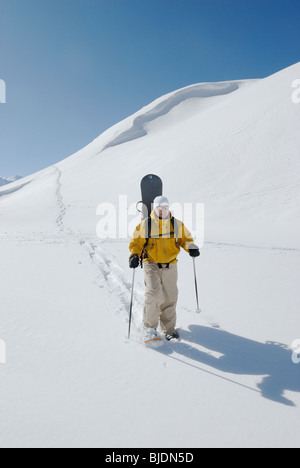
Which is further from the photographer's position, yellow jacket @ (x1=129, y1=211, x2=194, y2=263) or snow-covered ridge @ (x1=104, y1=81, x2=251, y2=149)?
snow-covered ridge @ (x1=104, y1=81, x2=251, y2=149)

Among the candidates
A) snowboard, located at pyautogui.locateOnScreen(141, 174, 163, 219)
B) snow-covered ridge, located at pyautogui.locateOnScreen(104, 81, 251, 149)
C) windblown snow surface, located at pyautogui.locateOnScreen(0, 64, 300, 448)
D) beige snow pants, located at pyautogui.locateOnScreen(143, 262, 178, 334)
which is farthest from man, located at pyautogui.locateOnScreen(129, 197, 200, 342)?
snow-covered ridge, located at pyautogui.locateOnScreen(104, 81, 251, 149)

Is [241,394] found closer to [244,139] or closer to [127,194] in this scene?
[127,194]

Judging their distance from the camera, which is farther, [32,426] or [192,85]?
[192,85]

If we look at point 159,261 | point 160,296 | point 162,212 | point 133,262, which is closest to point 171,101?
point 162,212

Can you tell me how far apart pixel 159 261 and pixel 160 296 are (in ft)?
1.78

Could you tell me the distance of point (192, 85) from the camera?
6812 cm

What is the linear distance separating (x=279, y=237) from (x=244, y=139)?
15.6m

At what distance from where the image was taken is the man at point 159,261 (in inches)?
163

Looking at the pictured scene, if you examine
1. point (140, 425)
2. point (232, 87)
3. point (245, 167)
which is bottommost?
point (140, 425)

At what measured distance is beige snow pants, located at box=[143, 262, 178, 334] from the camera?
4.13 metres

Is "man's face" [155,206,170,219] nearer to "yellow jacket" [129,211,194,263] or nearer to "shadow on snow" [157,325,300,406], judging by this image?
"yellow jacket" [129,211,194,263]

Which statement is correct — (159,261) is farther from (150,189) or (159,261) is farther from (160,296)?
(150,189)

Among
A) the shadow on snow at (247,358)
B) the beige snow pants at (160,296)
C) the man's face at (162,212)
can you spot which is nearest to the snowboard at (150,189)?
the man's face at (162,212)

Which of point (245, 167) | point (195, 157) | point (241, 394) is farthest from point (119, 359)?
point (195, 157)
